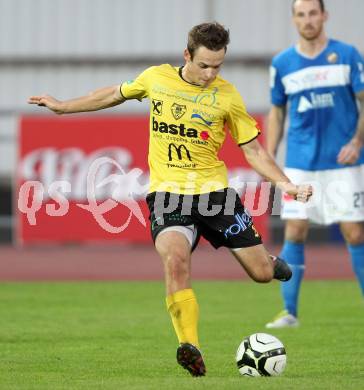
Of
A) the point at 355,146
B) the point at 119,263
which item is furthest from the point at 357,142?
the point at 119,263

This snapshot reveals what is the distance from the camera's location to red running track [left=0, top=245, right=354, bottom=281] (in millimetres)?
14664

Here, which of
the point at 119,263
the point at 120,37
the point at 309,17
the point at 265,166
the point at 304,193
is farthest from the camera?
the point at 120,37

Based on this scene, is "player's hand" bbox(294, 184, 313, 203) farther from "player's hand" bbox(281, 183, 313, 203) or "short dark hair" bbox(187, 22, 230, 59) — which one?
"short dark hair" bbox(187, 22, 230, 59)

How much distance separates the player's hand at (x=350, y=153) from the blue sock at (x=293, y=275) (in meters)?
0.78

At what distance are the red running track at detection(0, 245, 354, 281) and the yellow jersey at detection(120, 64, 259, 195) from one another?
23.4 feet

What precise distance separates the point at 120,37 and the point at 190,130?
1761 cm

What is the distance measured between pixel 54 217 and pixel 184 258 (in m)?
11.1

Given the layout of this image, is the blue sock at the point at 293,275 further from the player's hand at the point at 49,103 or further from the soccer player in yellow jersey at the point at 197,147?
the player's hand at the point at 49,103

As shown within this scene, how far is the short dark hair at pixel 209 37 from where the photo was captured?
6.91m

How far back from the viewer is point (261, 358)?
22.2 ft

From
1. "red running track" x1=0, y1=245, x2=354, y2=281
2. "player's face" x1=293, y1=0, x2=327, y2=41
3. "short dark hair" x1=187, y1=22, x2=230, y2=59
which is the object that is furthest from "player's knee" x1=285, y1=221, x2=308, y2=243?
"red running track" x1=0, y1=245, x2=354, y2=281

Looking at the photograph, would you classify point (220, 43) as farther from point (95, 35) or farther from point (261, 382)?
point (95, 35)

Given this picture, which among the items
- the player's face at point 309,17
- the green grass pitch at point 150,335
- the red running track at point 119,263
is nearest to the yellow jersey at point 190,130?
the green grass pitch at point 150,335

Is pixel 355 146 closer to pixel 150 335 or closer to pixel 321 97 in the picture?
pixel 321 97
